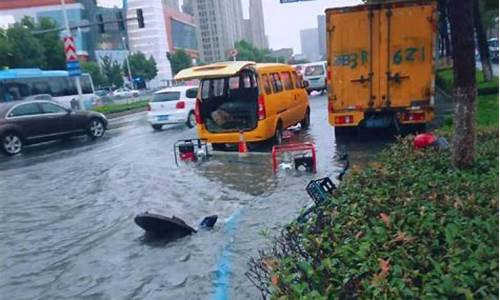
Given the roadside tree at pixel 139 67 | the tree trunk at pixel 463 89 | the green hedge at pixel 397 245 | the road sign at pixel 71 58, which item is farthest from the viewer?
the roadside tree at pixel 139 67

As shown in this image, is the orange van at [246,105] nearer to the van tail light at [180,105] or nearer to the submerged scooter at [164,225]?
the submerged scooter at [164,225]

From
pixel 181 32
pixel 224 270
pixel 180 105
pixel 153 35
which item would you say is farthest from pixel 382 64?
pixel 181 32

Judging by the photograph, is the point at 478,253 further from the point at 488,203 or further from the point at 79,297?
the point at 79,297

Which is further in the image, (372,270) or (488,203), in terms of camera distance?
(488,203)

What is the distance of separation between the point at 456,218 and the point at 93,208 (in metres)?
5.62

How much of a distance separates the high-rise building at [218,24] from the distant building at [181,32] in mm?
5596

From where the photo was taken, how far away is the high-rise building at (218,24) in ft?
297

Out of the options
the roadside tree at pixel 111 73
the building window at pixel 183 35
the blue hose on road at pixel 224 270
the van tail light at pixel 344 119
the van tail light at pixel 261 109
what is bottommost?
the roadside tree at pixel 111 73

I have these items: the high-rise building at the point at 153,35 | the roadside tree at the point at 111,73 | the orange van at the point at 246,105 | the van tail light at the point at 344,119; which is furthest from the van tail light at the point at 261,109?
the high-rise building at the point at 153,35

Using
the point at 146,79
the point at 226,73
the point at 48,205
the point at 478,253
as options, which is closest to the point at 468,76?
the point at 478,253

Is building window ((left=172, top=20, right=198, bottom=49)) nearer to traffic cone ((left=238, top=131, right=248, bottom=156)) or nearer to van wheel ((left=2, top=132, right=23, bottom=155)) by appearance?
van wheel ((left=2, top=132, right=23, bottom=155))

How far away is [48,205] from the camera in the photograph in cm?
774

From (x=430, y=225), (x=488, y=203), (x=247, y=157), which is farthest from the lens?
(x=247, y=157)

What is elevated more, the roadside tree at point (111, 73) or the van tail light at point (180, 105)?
the van tail light at point (180, 105)
